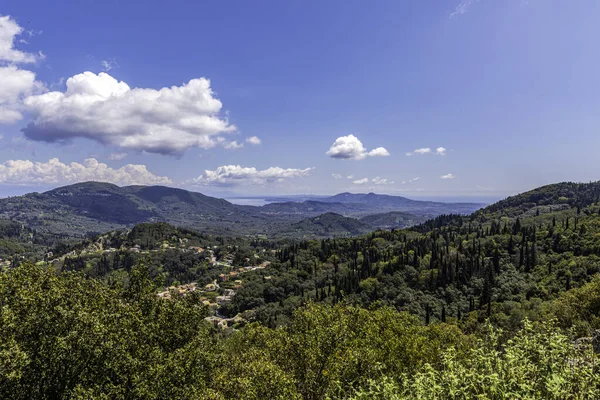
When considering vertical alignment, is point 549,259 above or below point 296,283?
above

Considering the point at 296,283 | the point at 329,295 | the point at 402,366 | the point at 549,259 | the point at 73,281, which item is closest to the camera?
the point at 73,281

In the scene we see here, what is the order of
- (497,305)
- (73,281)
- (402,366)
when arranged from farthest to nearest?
(497,305) → (402,366) → (73,281)

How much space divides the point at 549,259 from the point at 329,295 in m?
95.6

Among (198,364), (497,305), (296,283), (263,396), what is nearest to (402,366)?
(263,396)

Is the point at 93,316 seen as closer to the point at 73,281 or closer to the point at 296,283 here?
the point at 73,281

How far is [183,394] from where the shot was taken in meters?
19.4

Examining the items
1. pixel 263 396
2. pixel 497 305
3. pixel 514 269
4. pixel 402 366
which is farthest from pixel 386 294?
pixel 263 396

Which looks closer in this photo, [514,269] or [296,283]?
[514,269]

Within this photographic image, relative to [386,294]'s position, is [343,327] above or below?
above

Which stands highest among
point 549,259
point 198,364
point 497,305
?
point 198,364

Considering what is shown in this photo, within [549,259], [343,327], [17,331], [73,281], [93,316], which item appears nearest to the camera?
[17,331]

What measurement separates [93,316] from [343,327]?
24140 mm

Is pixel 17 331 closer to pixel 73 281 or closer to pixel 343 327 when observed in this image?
pixel 73 281

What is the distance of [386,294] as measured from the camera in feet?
442
